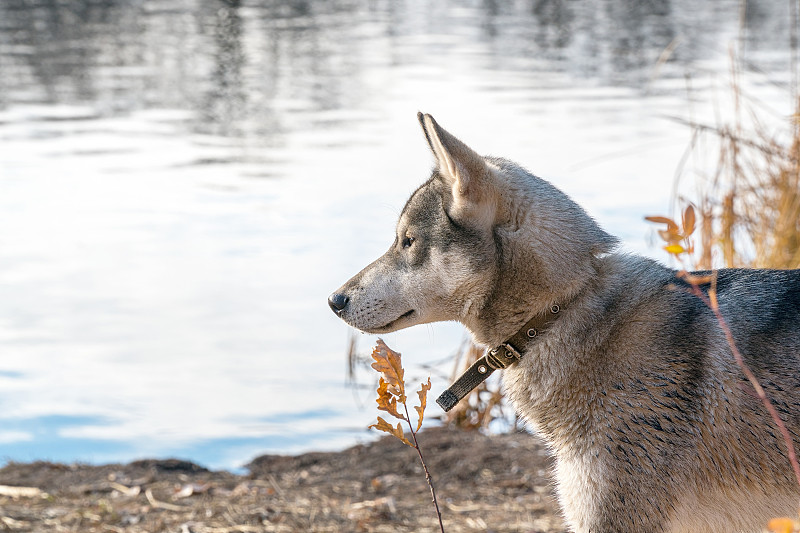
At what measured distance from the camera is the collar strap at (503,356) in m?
3.31

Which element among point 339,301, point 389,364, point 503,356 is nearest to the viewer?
point 389,364

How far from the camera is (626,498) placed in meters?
3.03

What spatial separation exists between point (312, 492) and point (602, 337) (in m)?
2.91

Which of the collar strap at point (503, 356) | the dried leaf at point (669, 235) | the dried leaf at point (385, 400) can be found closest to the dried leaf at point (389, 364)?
the dried leaf at point (385, 400)

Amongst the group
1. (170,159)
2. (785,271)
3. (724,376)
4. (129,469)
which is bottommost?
(129,469)

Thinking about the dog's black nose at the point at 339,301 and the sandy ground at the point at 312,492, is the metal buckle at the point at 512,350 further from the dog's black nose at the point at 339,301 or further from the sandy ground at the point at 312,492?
the sandy ground at the point at 312,492

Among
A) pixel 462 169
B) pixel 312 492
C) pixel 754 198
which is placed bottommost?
pixel 312 492

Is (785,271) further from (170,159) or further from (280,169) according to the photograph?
(170,159)

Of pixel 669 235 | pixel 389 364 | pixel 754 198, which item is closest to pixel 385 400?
pixel 389 364

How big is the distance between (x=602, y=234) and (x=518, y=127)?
10067mm

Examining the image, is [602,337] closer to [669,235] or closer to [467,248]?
[467,248]

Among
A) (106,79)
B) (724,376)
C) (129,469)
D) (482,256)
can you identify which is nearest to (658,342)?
(724,376)

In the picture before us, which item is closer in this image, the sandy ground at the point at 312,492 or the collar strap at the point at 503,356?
the collar strap at the point at 503,356

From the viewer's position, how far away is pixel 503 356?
11.0ft
